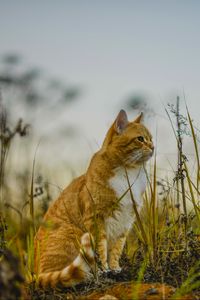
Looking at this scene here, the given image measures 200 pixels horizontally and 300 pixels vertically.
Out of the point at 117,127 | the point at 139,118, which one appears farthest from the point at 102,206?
the point at 139,118

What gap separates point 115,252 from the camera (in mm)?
4270

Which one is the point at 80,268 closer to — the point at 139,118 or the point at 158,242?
the point at 158,242

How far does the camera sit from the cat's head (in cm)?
466

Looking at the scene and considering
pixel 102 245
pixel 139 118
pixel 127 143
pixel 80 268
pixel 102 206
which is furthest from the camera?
pixel 139 118

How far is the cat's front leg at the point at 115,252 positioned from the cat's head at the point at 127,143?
695mm

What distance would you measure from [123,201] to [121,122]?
83cm

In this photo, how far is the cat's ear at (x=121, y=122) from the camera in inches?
187

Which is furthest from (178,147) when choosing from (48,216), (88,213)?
(48,216)

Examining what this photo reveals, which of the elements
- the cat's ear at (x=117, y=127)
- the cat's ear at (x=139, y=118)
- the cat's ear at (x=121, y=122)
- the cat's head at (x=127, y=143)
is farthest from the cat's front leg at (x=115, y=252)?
the cat's ear at (x=139, y=118)

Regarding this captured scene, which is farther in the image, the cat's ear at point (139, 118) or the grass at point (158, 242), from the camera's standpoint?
the cat's ear at point (139, 118)

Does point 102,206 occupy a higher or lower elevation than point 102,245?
higher

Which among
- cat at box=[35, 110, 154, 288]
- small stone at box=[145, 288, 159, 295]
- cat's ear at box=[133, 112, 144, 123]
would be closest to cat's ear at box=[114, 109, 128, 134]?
cat at box=[35, 110, 154, 288]

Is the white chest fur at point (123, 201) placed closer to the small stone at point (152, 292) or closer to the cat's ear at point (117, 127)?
the cat's ear at point (117, 127)

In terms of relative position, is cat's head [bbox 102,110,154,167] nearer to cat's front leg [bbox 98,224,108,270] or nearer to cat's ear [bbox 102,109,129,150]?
cat's ear [bbox 102,109,129,150]
